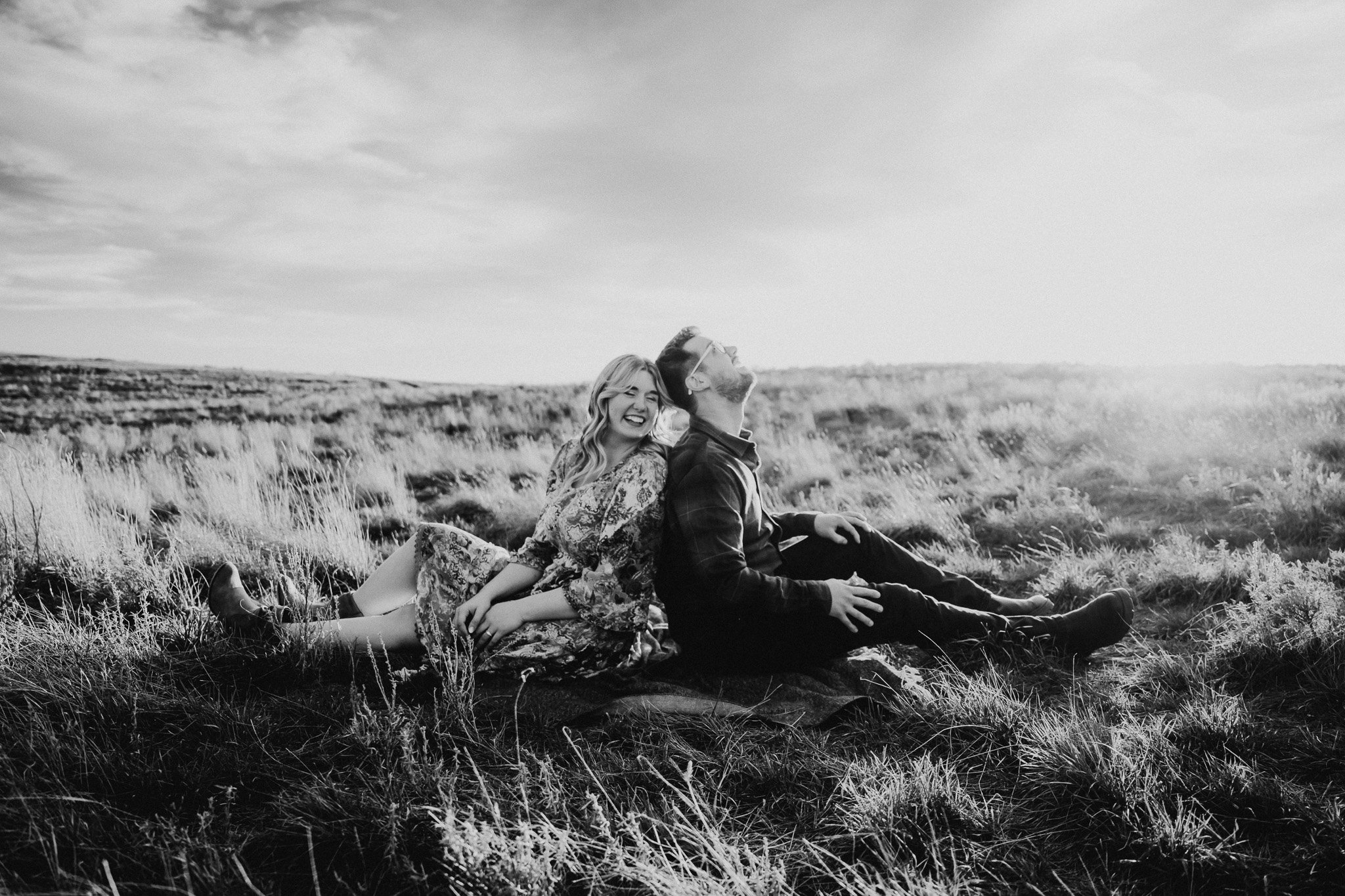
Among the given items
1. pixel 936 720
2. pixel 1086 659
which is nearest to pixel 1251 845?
pixel 936 720

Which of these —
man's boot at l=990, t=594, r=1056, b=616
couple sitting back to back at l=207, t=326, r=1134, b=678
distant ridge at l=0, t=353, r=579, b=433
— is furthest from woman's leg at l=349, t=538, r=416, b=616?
distant ridge at l=0, t=353, r=579, b=433

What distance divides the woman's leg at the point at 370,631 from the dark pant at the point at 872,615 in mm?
1567

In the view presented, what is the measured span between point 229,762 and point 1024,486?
23.3 ft

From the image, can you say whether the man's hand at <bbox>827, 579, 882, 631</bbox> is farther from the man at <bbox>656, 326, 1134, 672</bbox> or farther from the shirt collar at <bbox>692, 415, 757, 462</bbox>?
the shirt collar at <bbox>692, 415, 757, 462</bbox>

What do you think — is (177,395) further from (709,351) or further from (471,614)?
(709,351)

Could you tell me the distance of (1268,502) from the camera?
5.82m

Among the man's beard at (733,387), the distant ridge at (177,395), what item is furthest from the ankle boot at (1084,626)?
the distant ridge at (177,395)

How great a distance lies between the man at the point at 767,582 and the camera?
130 inches

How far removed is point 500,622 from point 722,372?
5.31 feet

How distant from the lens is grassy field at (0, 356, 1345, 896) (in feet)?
6.98

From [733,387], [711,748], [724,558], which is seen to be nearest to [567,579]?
[724,558]

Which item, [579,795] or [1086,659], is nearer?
[579,795]

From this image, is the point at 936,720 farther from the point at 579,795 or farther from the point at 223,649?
the point at 223,649

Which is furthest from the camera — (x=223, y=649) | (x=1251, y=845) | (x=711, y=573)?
(x=223, y=649)
